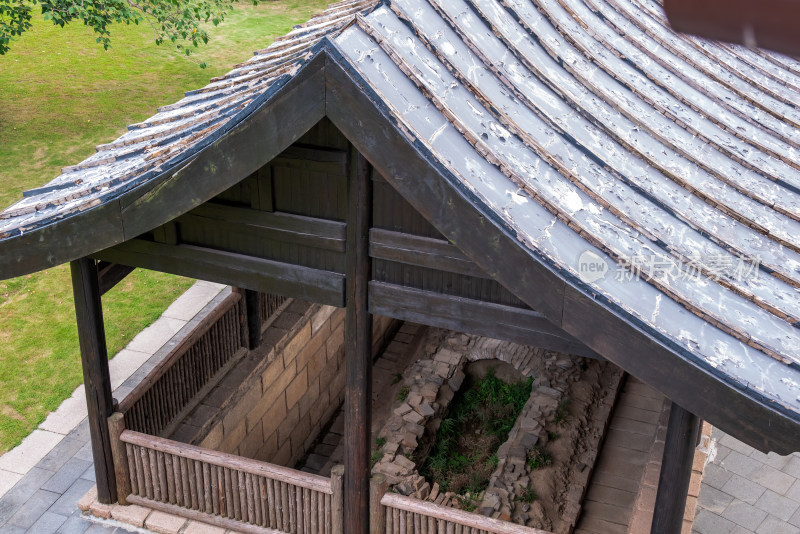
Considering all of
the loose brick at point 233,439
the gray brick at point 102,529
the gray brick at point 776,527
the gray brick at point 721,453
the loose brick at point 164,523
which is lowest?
the gray brick at point 776,527

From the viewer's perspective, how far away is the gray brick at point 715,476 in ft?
30.3

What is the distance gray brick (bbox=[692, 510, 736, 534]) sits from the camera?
8.55 meters

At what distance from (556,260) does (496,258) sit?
1.05 feet

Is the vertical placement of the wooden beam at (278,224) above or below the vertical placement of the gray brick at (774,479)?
above

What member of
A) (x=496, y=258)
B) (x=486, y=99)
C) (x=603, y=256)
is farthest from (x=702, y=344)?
(x=486, y=99)

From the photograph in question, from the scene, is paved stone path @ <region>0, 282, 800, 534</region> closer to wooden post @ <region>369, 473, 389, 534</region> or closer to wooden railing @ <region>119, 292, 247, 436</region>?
wooden railing @ <region>119, 292, 247, 436</region>

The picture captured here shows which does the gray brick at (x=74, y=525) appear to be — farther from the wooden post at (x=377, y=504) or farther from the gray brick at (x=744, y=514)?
the gray brick at (x=744, y=514)

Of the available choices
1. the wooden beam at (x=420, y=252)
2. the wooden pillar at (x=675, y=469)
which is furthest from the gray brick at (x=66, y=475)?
the wooden pillar at (x=675, y=469)

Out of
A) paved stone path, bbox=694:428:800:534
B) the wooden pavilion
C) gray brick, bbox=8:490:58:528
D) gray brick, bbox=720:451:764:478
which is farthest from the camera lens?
gray brick, bbox=720:451:764:478

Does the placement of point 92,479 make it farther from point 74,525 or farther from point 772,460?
point 772,460

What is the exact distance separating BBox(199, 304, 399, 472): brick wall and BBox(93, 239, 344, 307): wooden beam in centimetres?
291

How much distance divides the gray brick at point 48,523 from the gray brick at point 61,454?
814 mm

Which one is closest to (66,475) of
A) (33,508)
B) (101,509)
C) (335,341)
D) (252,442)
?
(33,508)

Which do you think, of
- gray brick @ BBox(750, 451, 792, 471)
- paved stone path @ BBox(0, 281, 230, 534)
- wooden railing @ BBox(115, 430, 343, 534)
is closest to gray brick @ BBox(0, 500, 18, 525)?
paved stone path @ BBox(0, 281, 230, 534)
